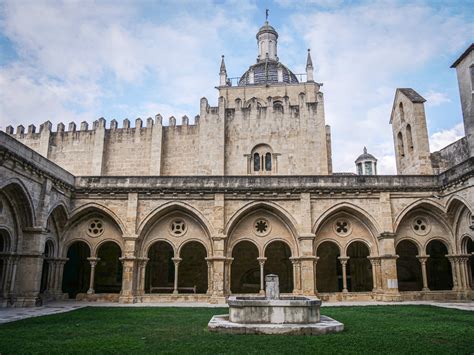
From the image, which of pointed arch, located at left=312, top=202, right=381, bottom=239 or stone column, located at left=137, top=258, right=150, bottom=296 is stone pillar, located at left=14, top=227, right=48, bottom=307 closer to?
stone column, located at left=137, top=258, right=150, bottom=296

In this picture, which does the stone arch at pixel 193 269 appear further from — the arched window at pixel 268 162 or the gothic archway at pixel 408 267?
the gothic archway at pixel 408 267

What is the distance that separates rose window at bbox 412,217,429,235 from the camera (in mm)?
18750

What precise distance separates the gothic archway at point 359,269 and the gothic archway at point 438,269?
10.4 feet

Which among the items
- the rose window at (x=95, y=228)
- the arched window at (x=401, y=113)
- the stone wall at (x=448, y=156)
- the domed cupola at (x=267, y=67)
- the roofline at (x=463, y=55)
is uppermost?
the domed cupola at (x=267, y=67)

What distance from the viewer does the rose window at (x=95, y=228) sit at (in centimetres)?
1889

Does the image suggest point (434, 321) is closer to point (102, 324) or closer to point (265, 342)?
point (265, 342)

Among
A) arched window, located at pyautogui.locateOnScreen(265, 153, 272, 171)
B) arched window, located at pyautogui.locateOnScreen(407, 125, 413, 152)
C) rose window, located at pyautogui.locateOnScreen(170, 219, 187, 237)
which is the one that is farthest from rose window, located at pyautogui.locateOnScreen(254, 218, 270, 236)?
arched window, located at pyautogui.locateOnScreen(407, 125, 413, 152)

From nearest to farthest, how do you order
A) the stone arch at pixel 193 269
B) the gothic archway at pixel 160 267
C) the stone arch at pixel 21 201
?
1. the stone arch at pixel 21 201
2. the gothic archway at pixel 160 267
3. the stone arch at pixel 193 269

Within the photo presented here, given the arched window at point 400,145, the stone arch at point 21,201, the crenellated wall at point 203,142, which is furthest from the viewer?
the arched window at point 400,145

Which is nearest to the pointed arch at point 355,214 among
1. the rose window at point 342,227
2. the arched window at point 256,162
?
the rose window at point 342,227

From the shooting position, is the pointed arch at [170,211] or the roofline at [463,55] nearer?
the roofline at [463,55]

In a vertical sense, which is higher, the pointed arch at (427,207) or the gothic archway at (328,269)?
the pointed arch at (427,207)

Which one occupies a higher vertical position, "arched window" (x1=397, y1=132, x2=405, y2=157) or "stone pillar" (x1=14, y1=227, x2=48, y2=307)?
"arched window" (x1=397, y1=132, x2=405, y2=157)

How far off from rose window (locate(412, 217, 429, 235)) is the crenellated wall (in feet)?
18.6
